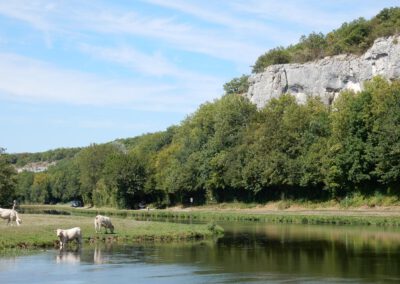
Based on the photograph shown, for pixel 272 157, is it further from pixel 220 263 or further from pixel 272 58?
pixel 220 263

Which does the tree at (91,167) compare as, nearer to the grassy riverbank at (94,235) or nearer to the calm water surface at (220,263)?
the grassy riverbank at (94,235)

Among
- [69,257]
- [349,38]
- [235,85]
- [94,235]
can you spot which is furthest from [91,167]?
[69,257]

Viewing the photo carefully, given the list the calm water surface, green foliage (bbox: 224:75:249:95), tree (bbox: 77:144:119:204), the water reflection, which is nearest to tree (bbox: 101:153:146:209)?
tree (bbox: 77:144:119:204)

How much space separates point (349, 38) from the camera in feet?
429

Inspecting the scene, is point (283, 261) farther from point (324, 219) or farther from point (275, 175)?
point (275, 175)

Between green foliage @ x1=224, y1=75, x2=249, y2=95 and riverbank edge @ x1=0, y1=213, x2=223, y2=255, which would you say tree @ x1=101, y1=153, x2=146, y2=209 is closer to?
green foliage @ x1=224, y1=75, x2=249, y2=95

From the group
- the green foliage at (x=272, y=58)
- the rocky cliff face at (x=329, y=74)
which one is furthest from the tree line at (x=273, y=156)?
the green foliage at (x=272, y=58)

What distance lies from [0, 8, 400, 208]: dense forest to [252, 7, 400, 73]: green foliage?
1.73 feet

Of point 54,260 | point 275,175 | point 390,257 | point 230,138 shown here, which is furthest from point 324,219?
point 230,138

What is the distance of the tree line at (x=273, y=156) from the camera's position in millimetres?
86938

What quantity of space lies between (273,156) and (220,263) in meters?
70.0

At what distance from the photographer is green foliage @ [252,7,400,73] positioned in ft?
414

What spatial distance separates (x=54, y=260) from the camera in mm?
33562

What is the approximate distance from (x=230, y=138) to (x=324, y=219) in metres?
51.5
